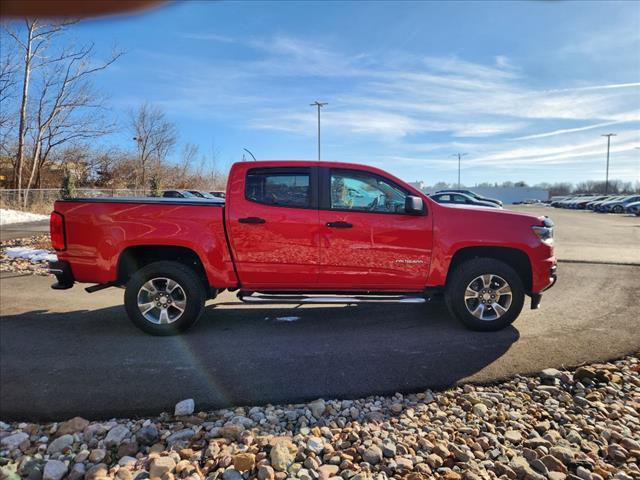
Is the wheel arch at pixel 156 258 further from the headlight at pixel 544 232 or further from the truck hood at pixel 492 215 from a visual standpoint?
the headlight at pixel 544 232

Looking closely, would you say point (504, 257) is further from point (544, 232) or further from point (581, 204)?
point (581, 204)

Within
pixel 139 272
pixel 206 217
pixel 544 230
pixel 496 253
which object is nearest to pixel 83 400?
pixel 139 272

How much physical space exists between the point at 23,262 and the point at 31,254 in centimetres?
66

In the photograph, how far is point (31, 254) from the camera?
955 cm

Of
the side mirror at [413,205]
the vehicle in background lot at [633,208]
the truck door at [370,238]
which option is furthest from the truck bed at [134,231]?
the vehicle in background lot at [633,208]

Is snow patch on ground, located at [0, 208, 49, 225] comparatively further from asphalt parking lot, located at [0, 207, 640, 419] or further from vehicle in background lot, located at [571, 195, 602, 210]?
vehicle in background lot, located at [571, 195, 602, 210]

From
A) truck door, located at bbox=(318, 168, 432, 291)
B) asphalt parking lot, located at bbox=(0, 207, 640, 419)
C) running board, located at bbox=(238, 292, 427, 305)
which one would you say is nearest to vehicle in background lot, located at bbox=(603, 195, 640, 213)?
asphalt parking lot, located at bbox=(0, 207, 640, 419)

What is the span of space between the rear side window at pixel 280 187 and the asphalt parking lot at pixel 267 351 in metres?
1.52

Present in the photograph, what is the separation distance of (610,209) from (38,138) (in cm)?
5199

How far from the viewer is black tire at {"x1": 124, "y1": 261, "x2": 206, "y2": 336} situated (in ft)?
14.8

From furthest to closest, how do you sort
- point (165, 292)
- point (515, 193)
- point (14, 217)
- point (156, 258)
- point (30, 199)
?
point (515, 193) → point (30, 199) → point (14, 217) → point (156, 258) → point (165, 292)

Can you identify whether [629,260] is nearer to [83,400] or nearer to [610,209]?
[83,400]

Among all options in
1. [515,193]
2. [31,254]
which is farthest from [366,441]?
[515,193]

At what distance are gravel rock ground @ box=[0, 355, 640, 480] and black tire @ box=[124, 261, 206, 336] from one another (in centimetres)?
170
